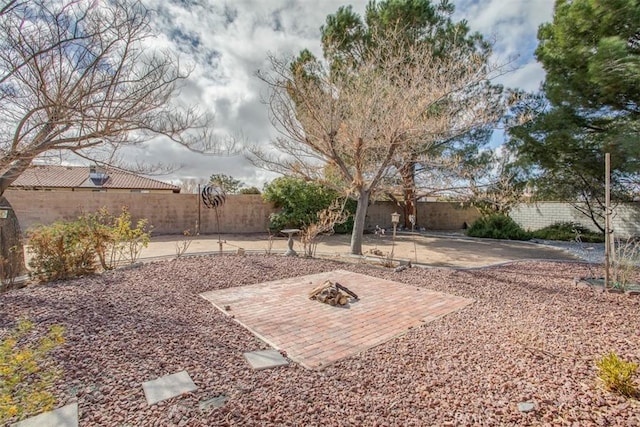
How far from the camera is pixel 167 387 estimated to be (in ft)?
8.40

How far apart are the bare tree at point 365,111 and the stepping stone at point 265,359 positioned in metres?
5.88

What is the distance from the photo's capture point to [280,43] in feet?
27.7

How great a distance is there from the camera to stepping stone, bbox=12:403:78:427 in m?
2.12

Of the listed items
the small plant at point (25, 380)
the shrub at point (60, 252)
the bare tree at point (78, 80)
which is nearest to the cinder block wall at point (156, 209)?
the shrub at point (60, 252)

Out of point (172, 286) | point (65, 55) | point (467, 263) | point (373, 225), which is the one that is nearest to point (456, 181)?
point (467, 263)

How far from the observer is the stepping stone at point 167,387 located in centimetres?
244

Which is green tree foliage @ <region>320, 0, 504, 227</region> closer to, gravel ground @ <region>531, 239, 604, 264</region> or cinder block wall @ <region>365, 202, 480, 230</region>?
gravel ground @ <region>531, 239, 604, 264</region>

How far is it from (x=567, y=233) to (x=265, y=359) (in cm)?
1666

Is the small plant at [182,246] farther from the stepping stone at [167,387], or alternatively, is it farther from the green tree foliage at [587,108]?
the green tree foliage at [587,108]

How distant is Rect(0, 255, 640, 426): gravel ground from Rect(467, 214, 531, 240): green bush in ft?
32.1

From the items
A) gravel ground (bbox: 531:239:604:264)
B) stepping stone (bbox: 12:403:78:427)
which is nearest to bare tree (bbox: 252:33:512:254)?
gravel ground (bbox: 531:239:604:264)

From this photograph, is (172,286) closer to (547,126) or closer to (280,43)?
(280,43)

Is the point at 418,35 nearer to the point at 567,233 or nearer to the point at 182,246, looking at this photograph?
the point at 567,233

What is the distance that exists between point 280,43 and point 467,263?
8167mm
